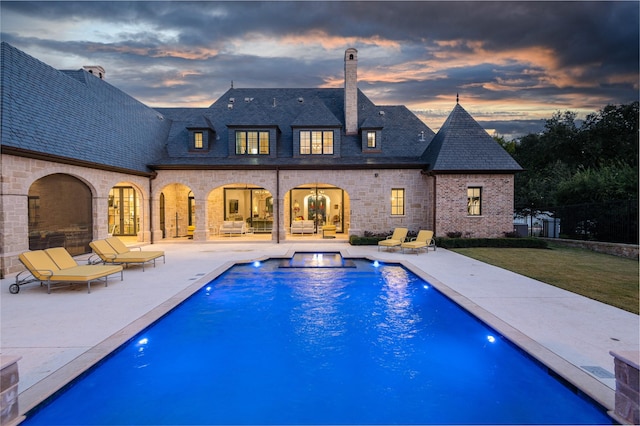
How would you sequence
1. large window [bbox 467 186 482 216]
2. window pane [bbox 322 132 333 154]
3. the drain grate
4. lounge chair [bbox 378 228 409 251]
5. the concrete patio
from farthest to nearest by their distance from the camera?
window pane [bbox 322 132 333 154]
large window [bbox 467 186 482 216]
lounge chair [bbox 378 228 409 251]
the concrete patio
the drain grate

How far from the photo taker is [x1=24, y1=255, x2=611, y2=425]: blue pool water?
4.08m

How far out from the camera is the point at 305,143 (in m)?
21.3

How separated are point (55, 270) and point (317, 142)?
1523 cm

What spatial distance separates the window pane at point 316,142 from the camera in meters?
21.2

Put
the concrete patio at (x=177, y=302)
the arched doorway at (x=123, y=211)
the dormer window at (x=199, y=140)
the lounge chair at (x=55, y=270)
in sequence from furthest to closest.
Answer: the arched doorway at (x=123, y=211)
the dormer window at (x=199, y=140)
the lounge chair at (x=55, y=270)
the concrete patio at (x=177, y=302)

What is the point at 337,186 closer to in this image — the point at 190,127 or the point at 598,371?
the point at 190,127

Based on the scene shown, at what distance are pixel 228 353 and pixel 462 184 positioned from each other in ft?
54.8

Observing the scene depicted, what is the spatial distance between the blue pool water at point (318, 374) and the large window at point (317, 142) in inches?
564

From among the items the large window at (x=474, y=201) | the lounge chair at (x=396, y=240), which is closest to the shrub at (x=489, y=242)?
the large window at (x=474, y=201)

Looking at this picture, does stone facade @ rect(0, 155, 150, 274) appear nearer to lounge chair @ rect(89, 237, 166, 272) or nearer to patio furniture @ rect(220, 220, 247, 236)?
lounge chair @ rect(89, 237, 166, 272)

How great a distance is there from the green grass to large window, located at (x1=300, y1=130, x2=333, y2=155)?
32.6 feet

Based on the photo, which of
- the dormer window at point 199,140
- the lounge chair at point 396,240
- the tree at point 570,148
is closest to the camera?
the lounge chair at point 396,240

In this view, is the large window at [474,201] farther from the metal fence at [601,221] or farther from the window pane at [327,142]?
the window pane at [327,142]

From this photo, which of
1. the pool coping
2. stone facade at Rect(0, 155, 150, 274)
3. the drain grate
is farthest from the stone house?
the drain grate
